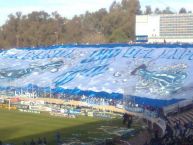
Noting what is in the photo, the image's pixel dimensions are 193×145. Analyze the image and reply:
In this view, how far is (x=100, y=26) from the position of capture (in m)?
114

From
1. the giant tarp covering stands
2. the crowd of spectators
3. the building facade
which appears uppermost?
the building facade

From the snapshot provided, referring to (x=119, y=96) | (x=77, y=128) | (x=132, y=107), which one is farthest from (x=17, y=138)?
(x=119, y=96)

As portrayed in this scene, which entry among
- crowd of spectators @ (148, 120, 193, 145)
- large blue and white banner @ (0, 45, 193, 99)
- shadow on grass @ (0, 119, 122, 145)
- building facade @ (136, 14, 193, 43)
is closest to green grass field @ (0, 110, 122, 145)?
shadow on grass @ (0, 119, 122, 145)

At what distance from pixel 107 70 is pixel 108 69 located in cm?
24

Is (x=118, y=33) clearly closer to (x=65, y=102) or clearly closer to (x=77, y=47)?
(x=77, y=47)

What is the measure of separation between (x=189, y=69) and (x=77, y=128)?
55.6ft

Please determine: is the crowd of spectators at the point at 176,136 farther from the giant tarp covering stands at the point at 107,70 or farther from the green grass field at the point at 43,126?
the giant tarp covering stands at the point at 107,70

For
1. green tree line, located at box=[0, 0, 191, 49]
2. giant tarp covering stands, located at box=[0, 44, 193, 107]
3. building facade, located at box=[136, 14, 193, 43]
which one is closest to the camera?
giant tarp covering stands, located at box=[0, 44, 193, 107]

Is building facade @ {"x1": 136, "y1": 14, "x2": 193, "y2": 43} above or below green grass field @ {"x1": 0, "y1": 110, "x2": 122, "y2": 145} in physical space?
above

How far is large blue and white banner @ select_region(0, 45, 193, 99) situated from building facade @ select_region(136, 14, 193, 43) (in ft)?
43.6

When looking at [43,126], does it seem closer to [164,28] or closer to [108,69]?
[108,69]

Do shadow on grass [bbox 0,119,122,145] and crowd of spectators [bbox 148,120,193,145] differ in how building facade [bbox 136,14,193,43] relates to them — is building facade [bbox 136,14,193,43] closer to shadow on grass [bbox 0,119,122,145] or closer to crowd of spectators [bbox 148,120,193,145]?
shadow on grass [bbox 0,119,122,145]

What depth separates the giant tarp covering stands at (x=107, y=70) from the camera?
159 feet

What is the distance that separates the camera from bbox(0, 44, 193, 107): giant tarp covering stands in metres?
48.3
